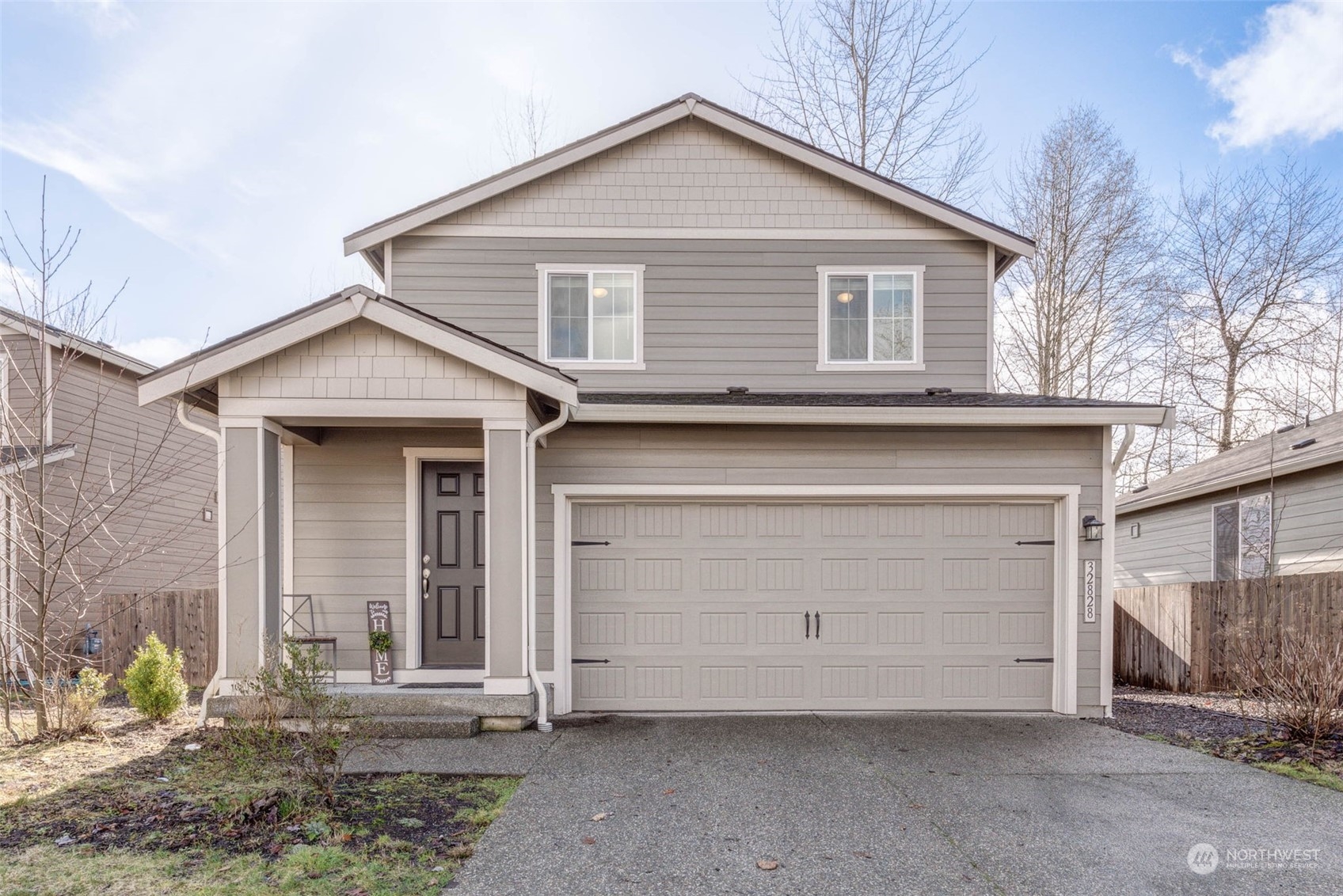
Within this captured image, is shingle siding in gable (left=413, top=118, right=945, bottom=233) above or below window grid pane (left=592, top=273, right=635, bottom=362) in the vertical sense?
above

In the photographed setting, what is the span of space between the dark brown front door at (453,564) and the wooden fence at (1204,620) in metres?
7.96

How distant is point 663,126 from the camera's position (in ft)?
27.9

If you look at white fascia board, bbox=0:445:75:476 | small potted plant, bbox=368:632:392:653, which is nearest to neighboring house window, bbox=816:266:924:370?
small potted plant, bbox=368:632:392:653

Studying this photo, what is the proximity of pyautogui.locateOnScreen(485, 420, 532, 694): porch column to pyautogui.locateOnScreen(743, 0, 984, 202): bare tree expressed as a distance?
1064 cm

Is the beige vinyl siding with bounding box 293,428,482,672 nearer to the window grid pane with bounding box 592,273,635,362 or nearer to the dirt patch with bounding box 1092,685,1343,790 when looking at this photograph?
the window grid pane with bounding box 592,273,635,362

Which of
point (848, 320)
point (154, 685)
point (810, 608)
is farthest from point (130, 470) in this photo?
point (848, 320)

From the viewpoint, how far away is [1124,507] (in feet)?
44.8

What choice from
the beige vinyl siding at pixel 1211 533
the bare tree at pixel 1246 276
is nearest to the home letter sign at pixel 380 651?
the beige vinyl siding at pixel 1211 533

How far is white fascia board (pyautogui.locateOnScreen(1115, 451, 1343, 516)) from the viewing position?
30.5 feet

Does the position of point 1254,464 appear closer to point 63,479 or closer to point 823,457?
point 823,457

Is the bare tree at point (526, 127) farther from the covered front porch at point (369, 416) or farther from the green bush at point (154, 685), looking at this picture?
the green bush at point (154, 685)

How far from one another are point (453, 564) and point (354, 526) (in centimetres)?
103

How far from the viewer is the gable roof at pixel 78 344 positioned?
24.4ft

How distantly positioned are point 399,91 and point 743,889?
12.4 metres
